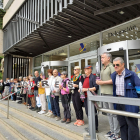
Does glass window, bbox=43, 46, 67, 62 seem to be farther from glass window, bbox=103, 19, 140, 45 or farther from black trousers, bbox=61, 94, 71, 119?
black trousers, bbox=61, 94, 71, 119

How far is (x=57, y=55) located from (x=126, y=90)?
843 centimetres

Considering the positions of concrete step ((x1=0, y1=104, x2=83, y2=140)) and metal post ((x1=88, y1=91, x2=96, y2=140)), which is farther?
concrete step ((x1=0, y1=104, x2=83, y2=140))

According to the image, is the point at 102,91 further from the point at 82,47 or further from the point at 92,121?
the point at 82,47

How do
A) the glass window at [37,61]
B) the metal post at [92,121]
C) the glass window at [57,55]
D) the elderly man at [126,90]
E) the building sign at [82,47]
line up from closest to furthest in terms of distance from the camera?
the metal post at [92,121] → the elderly man at [126,90] → the building sign at [82,47] → the glass window at [57,55] → the glass window at [37,61]

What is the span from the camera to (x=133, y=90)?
7.32ft

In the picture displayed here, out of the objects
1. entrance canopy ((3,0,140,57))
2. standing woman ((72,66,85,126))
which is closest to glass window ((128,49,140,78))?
entrance canopy ((3,0,140,57))

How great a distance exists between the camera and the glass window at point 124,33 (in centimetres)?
558

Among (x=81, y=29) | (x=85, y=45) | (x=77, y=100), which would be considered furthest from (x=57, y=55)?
(x=77, y=100)

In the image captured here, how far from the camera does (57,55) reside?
10.4 metres

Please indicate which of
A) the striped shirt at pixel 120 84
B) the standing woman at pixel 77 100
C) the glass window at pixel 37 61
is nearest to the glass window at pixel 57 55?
the glass window at pixel 37 61

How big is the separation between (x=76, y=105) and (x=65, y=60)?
18.4 feet

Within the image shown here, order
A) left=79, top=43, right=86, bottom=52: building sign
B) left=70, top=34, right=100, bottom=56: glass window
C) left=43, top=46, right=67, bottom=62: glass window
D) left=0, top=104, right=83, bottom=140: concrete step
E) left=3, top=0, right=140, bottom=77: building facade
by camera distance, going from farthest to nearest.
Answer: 1. left=43, top=46, right=67, bottom=62: glass window
2. left=79, top=43, right=86, bottom=52: building sign
3. left=70, top=34, right=100, bottom=56: glass window
4. left=3, top=0, right=140, bottom=77: building facade
5. left=0, top=104, right=83, bottom=140: concrete step

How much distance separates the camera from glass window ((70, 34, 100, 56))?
24.1 ft

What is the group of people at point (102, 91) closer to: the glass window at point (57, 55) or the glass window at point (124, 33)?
the glass window at point (124, 33)
